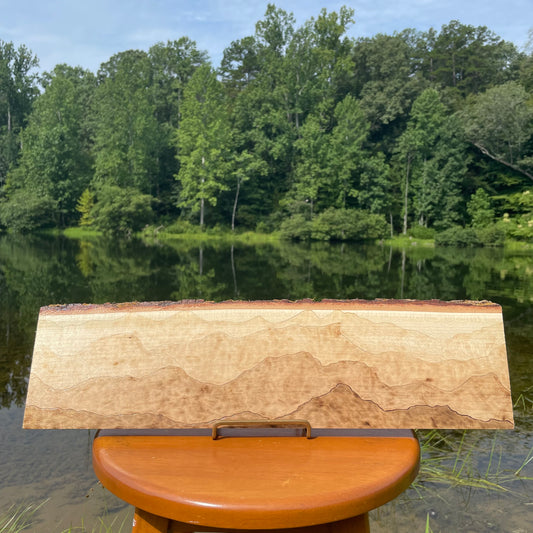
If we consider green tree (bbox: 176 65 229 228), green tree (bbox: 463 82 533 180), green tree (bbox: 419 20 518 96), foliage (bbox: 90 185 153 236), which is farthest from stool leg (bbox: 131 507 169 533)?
green tree (bbox: 419 20 518 96)

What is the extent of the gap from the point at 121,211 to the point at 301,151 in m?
11.8

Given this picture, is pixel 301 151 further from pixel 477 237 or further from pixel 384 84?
pixel 477 237

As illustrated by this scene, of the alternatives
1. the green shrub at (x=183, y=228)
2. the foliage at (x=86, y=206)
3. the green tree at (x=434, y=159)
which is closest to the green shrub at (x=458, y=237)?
the green tree at (x=434, y=159)

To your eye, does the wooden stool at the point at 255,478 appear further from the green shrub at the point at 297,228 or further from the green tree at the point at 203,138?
the green tree at the point at 203,138

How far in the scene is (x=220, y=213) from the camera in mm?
30375

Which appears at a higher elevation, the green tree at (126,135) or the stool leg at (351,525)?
the green tree at (126,135)

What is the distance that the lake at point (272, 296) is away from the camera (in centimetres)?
235

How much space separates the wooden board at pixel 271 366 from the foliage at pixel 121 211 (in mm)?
27421

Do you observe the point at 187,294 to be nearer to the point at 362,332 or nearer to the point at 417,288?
the point at 417,288

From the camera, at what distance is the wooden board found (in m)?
1.18

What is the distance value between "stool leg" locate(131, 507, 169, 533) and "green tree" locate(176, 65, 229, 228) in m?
27.4

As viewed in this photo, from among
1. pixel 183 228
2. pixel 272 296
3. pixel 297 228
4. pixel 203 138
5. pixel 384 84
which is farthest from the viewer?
pixel 384 84

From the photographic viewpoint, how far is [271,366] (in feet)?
3.97

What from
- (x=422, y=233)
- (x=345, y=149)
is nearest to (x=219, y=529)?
(x=422, y=233)
